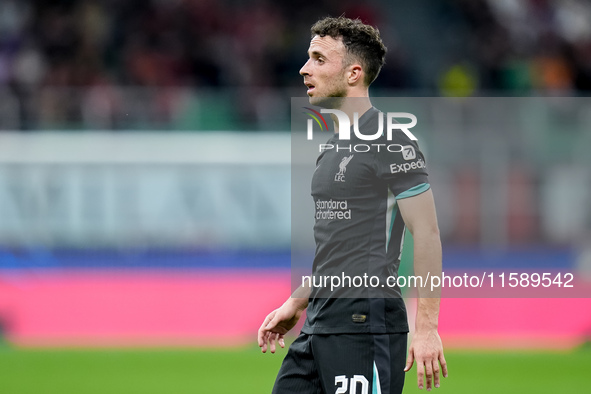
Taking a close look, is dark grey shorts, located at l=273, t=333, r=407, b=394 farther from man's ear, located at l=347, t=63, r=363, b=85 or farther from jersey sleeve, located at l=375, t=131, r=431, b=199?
man's ear, located at l=347, t=63, r=363, b=85

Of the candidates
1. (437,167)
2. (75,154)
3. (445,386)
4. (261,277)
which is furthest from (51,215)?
(445,386)

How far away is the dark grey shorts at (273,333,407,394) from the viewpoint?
4.23 m

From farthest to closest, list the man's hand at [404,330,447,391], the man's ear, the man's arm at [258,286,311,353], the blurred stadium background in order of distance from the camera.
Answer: the blurred stadium background, the man's arm at [258,286,311,353], the man's ear, the man's hand at [404,330,447,391]

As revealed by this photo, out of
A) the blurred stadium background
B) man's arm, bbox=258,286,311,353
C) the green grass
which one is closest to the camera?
man's arm, bbox=258,286,311,353

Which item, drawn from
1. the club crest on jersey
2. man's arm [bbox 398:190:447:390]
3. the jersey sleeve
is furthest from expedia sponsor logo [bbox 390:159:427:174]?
the club crest on jersey

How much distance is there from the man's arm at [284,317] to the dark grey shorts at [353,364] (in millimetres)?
276

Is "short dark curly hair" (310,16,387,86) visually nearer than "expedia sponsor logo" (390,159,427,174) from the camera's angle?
No

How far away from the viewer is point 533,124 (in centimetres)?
1385

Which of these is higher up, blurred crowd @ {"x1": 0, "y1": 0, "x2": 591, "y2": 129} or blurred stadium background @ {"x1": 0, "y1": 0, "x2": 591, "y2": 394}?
blurred crowd @ {"x1": 0, "y1": 0, "x2": 591, "y2": 129}

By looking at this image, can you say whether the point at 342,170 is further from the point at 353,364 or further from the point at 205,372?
the point at 205,372

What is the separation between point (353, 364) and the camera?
4.25m

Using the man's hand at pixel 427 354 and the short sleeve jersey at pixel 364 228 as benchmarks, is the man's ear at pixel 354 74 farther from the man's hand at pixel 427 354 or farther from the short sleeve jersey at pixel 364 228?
the man's hand at pixel 427 354

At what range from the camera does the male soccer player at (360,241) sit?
4.16 metres

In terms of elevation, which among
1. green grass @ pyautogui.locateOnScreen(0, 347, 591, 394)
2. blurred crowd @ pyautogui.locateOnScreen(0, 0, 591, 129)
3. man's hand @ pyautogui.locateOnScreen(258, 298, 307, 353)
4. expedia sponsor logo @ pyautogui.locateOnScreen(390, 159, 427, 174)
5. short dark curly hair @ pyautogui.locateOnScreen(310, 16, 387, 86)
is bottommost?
man's hand @ pyautogui.locateOnScreen(258, 298, 307, 353)
